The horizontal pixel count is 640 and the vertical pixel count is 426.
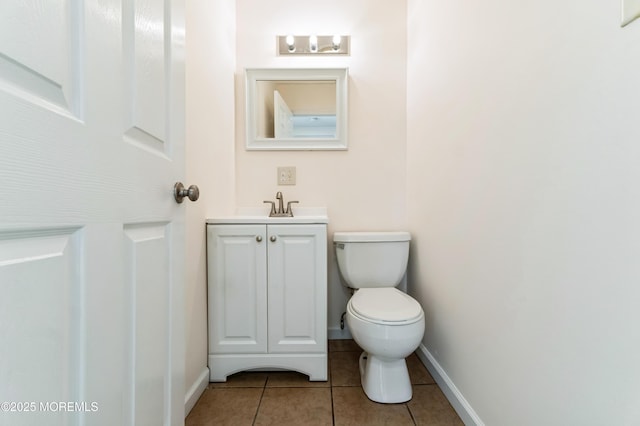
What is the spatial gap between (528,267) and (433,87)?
3.46 feet

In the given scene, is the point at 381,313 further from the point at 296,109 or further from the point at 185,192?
the point at 296,109

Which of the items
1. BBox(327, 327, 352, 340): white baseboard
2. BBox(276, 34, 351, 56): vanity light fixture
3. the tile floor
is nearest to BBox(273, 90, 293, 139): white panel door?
BBox(276, 34, 351, 56): vanity light fixture

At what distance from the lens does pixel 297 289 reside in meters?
1.45

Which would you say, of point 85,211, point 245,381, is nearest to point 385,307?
point 245,381

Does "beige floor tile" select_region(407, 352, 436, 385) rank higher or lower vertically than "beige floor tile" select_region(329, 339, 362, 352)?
higher

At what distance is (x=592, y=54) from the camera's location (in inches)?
25.3

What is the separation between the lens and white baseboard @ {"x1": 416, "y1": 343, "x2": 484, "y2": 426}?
3.61 ft

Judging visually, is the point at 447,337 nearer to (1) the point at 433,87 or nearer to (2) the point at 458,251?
(2) the point at 458,251

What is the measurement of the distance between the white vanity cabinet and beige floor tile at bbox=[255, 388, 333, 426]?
10 centimetres

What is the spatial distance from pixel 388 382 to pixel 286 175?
4.21 ft

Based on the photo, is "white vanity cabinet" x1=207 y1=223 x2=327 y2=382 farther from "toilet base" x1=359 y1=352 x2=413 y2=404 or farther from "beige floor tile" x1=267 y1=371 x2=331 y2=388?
"toilet base" x1=359 y1=352 x2=413 y2=404

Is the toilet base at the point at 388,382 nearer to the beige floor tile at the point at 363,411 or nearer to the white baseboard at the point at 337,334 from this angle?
the beige floor tile at the point at 363,411

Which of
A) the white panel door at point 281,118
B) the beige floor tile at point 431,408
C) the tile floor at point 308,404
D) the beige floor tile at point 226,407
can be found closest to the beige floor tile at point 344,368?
the tile floor at point 308,404

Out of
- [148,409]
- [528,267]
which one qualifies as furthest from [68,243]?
[528,267]
